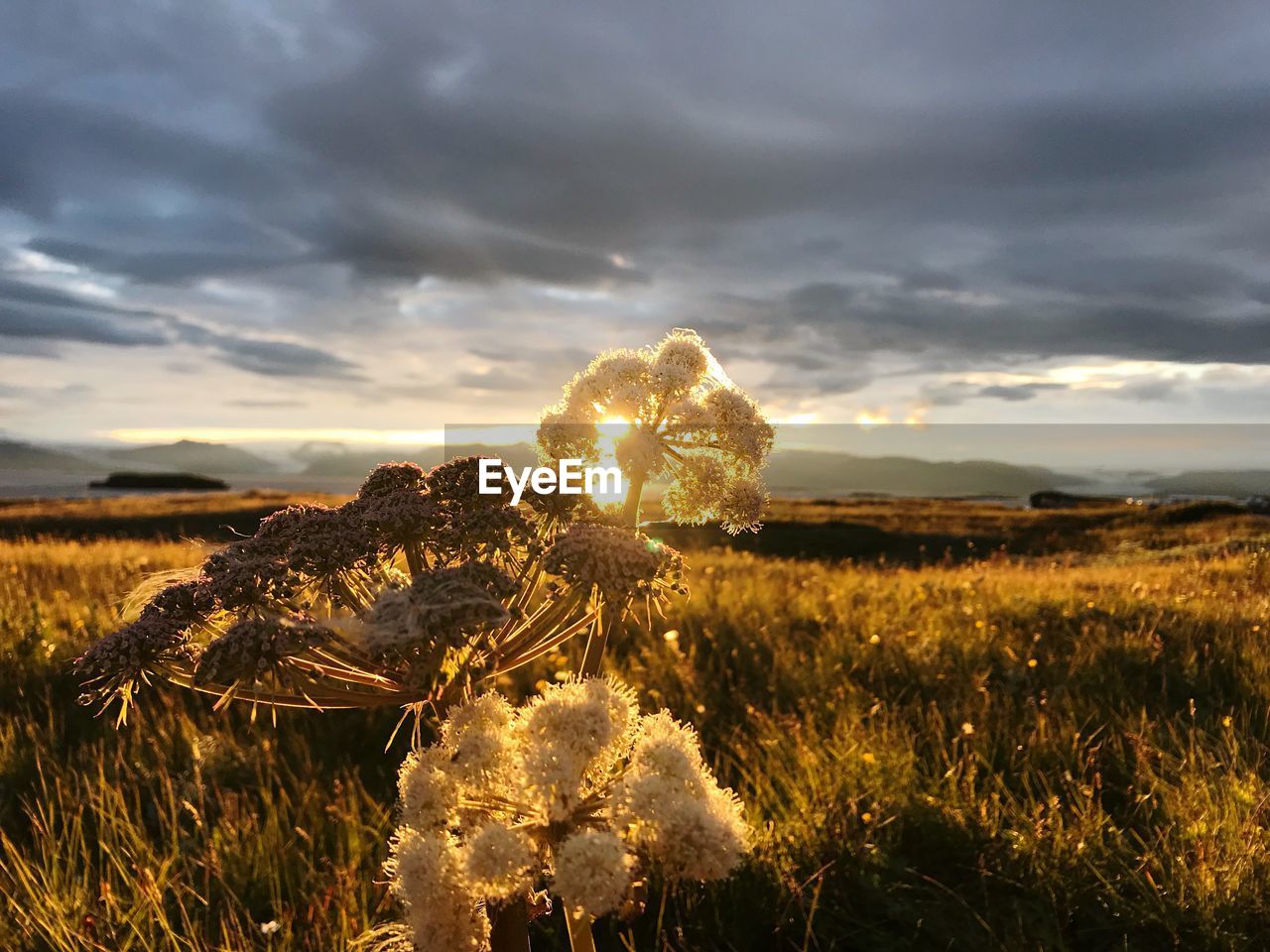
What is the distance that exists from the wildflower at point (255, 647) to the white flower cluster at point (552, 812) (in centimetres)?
58

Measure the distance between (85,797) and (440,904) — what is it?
4.93 meters

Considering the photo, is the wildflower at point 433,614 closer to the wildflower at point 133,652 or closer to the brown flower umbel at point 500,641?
the brown flower umbel at point 500,641

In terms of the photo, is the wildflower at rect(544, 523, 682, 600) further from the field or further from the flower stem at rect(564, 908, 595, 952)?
the field

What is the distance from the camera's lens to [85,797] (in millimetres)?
6027

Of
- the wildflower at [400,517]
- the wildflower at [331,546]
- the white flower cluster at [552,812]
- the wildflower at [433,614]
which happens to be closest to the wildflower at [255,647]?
the wildflower at [433,614]

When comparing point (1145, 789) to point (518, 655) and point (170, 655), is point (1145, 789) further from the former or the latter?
point (170, 655)

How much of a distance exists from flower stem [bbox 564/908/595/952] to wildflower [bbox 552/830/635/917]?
342 millimetres

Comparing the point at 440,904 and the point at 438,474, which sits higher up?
the point at 438,474

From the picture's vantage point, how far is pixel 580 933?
9.05 feet

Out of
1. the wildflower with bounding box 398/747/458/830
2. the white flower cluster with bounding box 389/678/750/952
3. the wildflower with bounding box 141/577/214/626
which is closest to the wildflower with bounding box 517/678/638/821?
the white flower cluster with bounding box 389/678/750/952

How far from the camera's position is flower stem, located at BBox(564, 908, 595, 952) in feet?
8.77

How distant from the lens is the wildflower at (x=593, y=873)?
231 centimetres

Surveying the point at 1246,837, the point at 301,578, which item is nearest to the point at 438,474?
the point at 301,578

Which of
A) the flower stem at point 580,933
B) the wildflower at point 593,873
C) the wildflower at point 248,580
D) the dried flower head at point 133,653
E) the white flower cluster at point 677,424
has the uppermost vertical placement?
the white flower cluster at point 677,424
